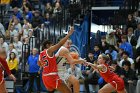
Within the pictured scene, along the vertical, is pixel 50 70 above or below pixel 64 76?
above

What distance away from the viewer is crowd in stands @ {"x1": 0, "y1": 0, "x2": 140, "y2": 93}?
59.2ft

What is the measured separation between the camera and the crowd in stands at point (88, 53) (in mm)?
18047

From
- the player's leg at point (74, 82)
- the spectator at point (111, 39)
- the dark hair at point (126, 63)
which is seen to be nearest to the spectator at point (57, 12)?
the spectator at point (111, 39)

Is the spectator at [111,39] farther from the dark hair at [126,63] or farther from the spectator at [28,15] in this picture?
the spectator at [28,15]

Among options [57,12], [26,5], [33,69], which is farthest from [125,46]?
[26,5]

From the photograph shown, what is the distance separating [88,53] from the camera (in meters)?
19.6

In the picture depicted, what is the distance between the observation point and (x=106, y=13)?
27656 millimetres

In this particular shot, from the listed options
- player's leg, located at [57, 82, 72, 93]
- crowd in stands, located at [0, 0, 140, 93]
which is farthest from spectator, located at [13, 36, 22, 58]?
player's leg, located at [57, 82, 72, 93]

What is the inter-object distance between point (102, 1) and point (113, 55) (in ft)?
26.5

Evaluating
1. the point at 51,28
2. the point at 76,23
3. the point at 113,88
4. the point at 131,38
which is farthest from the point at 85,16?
the point at 113,88

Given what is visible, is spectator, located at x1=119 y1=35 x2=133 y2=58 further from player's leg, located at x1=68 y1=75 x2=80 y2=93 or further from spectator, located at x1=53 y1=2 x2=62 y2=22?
player's leg, located at x1=68 y1=75 x2=80 y2=93

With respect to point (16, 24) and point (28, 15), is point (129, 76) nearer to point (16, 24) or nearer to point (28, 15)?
point (16, 24)

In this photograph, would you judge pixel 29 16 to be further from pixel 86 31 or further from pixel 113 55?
pixel 113 55

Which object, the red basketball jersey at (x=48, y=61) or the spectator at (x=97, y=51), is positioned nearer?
the red basketball jersey at (x=48, y=61)
